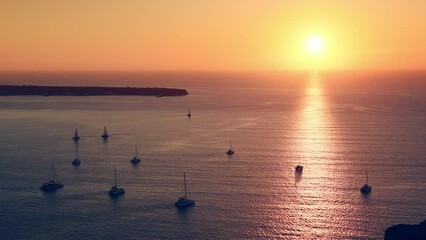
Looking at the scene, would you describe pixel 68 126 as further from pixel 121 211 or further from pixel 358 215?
pixel 358 215

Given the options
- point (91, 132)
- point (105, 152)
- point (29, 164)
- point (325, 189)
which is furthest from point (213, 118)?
point (325, 189)

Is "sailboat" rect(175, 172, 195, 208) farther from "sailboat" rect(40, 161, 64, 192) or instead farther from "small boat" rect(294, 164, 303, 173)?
"small boat" rect(294, 164, 303, 173)

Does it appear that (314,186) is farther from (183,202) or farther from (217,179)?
(183,202)

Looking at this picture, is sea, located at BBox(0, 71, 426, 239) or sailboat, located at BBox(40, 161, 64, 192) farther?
sailboat, located at BBox(40, 161, 64, 192)

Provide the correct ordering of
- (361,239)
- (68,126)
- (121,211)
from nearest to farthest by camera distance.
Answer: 1. (361,239)
2. (121,211)
3. (68,126)

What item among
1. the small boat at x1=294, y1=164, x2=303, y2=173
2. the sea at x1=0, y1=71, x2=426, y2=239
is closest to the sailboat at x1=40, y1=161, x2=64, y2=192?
the sea at x1=0, y1=71, x2=426, y2=239

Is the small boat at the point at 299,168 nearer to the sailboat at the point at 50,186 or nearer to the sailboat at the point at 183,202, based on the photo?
the sailboat at the point at 183,202

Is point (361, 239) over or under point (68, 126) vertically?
under

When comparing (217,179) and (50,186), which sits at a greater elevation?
(50,186)

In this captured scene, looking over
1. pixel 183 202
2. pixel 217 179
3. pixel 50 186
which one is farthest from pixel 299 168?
pixel 50 186

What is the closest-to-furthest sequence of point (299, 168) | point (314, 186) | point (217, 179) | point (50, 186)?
point (50, 186) < point (314, 186) < point (217, 179) < point (299, 168)

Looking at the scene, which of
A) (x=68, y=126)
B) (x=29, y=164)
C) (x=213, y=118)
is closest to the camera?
(x=29, y=164)
